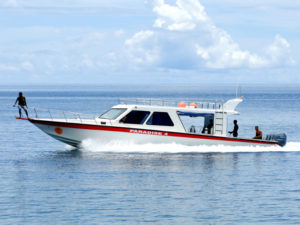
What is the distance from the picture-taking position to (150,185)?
22594 millimetres

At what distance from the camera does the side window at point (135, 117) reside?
2975 cm

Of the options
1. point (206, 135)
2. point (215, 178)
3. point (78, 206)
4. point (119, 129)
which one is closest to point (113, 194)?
point (78, 206)

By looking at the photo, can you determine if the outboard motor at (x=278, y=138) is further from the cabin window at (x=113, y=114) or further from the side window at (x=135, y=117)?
the cabin window at (x=113, y=114)

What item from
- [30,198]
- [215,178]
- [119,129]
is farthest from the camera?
[119,129]

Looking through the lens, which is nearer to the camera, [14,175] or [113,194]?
[113,194]

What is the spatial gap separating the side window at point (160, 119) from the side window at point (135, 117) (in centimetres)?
41

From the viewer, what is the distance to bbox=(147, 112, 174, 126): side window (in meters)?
30.0

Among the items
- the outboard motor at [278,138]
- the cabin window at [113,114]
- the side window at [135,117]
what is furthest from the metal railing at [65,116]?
the outboard motor at [278,138]

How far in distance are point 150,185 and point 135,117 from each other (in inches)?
310

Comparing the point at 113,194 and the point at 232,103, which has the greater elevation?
the point at 232,103

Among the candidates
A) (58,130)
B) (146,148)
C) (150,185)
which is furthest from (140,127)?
Answer: (150,185)

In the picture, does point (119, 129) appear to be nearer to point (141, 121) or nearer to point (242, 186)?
point (141, 121)

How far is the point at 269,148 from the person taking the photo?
31734 millimetres

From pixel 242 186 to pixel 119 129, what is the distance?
9.11m
